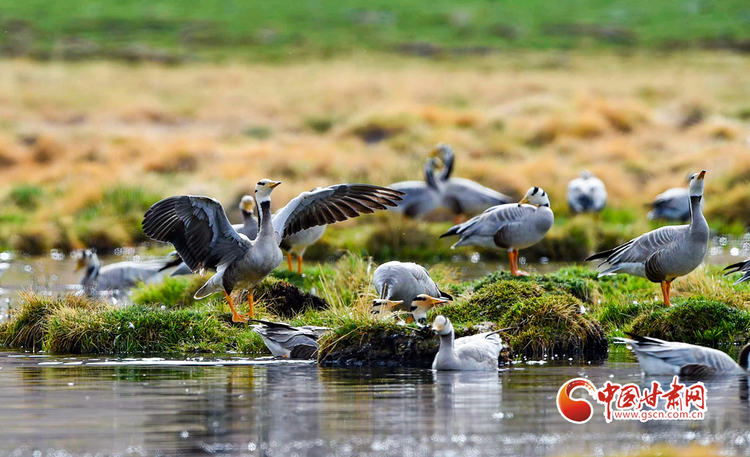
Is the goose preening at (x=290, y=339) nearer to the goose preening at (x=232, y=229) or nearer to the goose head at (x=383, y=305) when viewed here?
the goose head at (x=383, y=305)

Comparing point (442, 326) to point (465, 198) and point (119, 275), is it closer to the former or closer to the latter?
point (119, 275)

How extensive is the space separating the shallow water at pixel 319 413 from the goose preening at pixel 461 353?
17cm

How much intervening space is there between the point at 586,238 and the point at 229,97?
43.1m

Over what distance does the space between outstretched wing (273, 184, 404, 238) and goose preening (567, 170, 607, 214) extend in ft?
36.4

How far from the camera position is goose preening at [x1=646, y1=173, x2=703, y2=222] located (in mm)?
24500

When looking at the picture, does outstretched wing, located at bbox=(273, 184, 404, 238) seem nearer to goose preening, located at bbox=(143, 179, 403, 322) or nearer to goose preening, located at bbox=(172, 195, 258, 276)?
goose preening, located at bbox=(143, 179, 403, 322)

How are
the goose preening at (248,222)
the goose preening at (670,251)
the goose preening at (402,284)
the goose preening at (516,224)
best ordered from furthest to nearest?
1. the goose preening at (248,222)
2. the goose preening at (516,224)
3. the goose preening at (670,251)
4. the goose preening at (402,284)

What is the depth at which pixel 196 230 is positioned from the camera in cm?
1316

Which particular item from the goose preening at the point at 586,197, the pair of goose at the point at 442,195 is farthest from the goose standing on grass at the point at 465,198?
the goose preening at the point at 586,197

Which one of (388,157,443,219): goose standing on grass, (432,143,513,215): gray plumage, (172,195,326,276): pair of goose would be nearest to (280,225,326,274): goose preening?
(172,195,326,276): pair of goose

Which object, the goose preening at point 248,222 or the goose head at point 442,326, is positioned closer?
the goose head at point 442,326

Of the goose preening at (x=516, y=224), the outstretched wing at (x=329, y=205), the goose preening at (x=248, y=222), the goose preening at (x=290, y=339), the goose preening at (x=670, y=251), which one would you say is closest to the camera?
the goose preening at (x=290, y=339)

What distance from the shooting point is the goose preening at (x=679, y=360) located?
33.6ft

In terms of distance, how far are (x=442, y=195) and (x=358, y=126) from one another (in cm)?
1774
